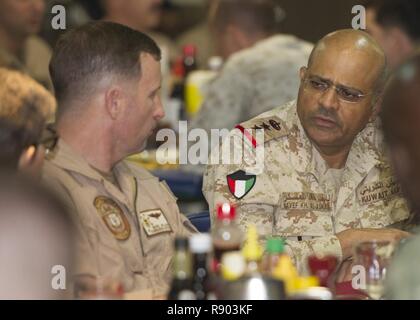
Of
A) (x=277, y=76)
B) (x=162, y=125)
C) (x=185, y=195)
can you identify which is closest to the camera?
(x=185, y=195)

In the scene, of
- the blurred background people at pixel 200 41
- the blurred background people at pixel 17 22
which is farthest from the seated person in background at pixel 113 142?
the blurred background people at pixel 200 41

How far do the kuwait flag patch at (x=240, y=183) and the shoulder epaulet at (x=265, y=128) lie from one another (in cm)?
15

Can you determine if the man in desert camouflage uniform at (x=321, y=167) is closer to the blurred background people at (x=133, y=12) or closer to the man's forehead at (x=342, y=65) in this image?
the man's forehead at (x=342, y=65)

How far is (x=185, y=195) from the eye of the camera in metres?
6.38

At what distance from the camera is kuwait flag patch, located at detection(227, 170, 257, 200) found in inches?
171

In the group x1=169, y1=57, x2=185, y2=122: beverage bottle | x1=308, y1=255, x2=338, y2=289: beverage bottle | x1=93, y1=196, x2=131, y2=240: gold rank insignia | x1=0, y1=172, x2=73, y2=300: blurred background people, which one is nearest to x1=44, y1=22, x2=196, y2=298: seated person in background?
x1=93, y1=196, x2=131, y2=240: gold rank insignia

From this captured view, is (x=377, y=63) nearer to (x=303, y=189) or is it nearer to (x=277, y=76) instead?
(x=303, y=189)

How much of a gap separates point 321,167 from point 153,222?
741 millimetres

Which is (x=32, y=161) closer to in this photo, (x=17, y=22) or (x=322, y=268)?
(x=322, y=268)

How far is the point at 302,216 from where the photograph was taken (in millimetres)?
4398

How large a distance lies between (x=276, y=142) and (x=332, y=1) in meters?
5.17

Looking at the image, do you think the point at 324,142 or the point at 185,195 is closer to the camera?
the point at 324,142

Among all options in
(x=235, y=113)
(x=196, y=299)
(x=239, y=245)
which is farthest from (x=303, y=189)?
(x=235, y=113)

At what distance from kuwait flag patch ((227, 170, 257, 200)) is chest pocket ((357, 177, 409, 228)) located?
44 centimetres
